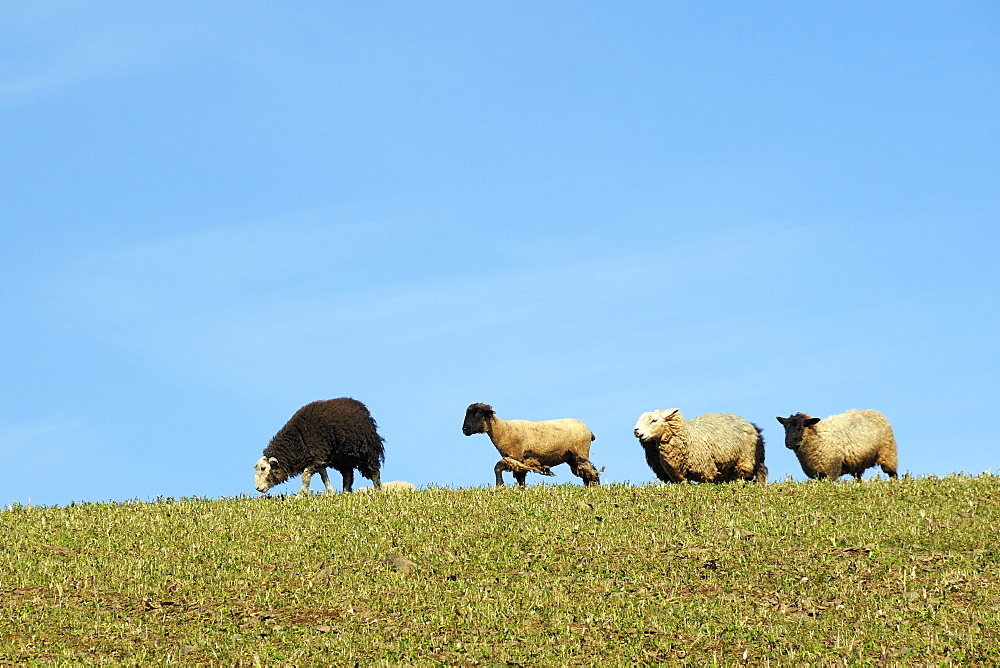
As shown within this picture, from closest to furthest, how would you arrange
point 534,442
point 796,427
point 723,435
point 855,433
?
point 723,435
point 796,427
point 855,433
point 534,442

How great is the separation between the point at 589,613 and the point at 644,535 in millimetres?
3444

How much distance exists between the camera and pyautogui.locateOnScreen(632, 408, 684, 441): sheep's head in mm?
25281

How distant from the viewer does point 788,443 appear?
88.6 ft

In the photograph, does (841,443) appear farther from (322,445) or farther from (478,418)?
(322,445)

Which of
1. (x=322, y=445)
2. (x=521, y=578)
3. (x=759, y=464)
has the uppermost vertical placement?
(x=322, y=445)

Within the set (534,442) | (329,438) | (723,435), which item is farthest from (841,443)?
(329,438)

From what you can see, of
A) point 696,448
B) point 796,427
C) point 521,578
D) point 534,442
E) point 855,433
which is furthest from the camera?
point 534,442

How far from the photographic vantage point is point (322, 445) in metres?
28.1

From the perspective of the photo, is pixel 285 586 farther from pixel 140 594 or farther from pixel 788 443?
pixel 788 443

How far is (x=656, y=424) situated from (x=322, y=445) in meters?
8.01

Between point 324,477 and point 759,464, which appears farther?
point 324,477

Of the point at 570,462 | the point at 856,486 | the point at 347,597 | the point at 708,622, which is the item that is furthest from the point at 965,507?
the point at 347,597

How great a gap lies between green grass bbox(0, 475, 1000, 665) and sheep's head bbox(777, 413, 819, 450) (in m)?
3.20

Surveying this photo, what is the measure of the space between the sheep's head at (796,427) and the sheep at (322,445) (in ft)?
31.4
